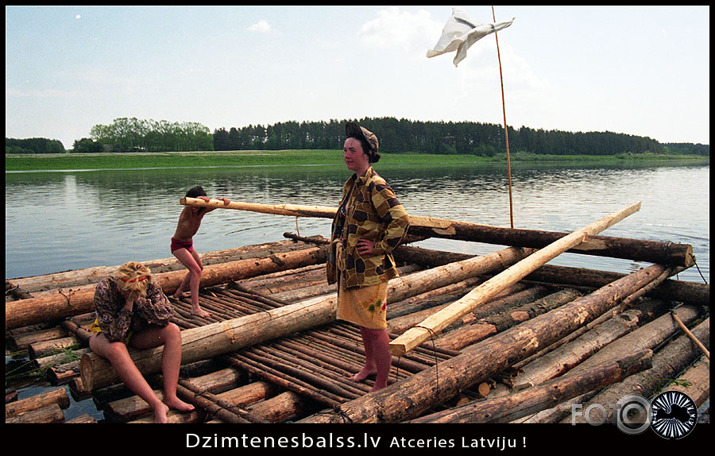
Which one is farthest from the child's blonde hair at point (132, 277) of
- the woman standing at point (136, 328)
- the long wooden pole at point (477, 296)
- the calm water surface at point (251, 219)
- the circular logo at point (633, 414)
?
the calm water surface at point (251, 219)

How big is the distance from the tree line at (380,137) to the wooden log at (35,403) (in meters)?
74.5

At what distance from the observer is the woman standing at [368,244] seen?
3953 mm

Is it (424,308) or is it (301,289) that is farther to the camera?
(301,289)

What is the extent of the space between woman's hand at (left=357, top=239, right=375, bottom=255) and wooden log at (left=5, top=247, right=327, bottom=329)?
3.71m

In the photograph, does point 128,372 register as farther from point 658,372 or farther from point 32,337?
point 658,372

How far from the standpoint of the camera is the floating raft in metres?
3.94

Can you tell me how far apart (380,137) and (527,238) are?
71.3 m

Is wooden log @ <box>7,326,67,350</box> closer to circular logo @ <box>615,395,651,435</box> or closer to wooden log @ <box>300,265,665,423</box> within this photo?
wooden log @ <box>300,265,665,423</box>

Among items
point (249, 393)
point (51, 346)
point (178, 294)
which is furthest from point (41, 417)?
point (178, 294)

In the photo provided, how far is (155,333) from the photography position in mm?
4211

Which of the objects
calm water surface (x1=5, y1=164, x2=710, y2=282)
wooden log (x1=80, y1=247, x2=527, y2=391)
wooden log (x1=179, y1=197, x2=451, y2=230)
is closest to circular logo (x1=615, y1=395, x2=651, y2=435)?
wooden log (x1=80, y1=247, x2=527, y2=391)
